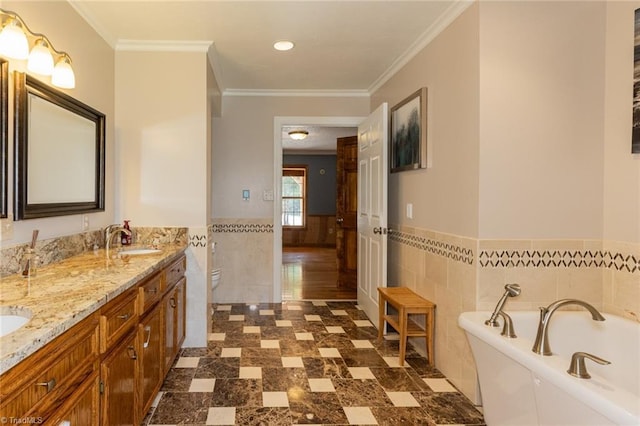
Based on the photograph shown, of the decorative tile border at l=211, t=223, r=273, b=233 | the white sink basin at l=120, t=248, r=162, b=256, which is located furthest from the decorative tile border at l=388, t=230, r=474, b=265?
the white sink basin at l=120, t=248, r=162, b=256

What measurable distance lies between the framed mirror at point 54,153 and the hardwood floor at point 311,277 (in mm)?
2813

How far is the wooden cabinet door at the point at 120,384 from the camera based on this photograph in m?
1.53

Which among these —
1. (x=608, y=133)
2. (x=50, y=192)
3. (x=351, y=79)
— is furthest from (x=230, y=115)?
(x=608, y=133)

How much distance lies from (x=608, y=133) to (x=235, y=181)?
3456 mm

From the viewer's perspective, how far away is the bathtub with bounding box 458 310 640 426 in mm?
1351

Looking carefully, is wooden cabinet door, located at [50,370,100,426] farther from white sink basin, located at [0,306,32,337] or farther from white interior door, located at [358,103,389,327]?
white interior door, located at [358,103,389,327]

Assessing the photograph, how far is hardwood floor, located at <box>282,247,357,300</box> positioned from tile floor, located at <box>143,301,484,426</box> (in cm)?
128

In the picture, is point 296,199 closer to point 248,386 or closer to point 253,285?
point 253,285

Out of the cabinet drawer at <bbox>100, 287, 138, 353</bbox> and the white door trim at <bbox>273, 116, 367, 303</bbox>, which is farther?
the white door trim at <bbox>273, 116, 367, 303</bbox>

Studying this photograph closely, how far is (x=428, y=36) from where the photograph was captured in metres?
2.92

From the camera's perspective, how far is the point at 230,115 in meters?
4.51

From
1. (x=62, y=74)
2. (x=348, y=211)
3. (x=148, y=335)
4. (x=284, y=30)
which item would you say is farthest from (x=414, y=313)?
(x=348, y=211)

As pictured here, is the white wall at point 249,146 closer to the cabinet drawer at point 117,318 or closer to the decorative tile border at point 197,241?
the decorative tile border at point 197,241

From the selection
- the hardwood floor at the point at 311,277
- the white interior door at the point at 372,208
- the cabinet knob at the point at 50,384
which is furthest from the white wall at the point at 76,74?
the hardwood floor at the point at 311,277
